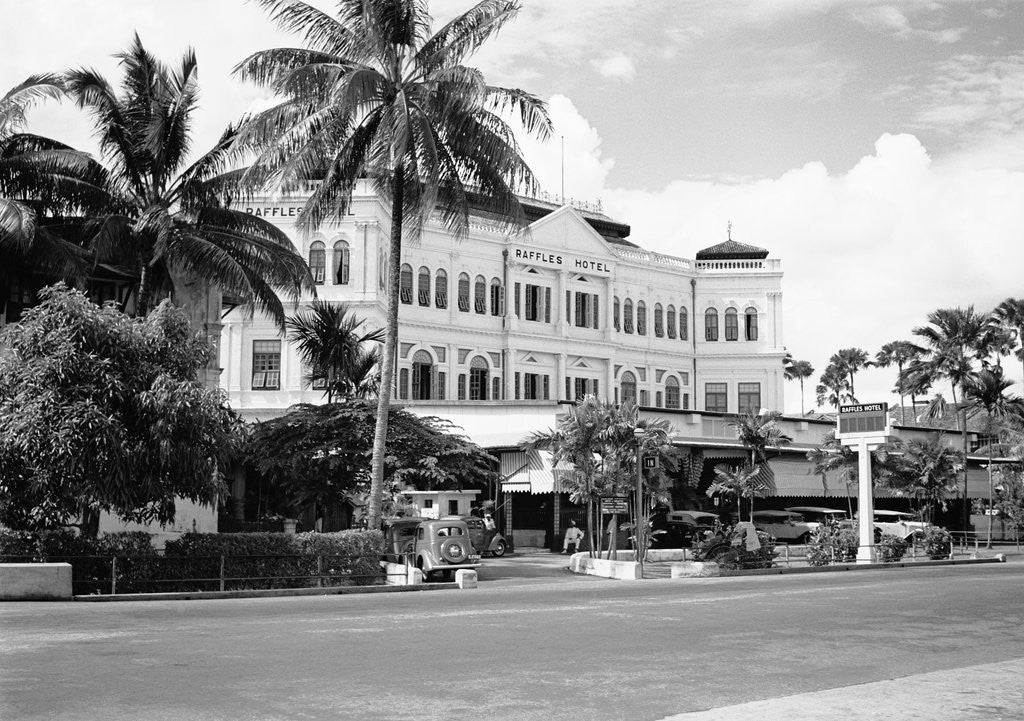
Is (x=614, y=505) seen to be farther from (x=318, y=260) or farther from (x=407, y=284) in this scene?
(x=407, y=284)

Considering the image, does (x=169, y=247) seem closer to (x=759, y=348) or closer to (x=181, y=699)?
(x=181, y=699)

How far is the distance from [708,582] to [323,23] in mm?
16496

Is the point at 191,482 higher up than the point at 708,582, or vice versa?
the point at 191,482

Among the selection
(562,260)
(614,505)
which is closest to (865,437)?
(614,505)

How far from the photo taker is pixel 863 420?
129ft

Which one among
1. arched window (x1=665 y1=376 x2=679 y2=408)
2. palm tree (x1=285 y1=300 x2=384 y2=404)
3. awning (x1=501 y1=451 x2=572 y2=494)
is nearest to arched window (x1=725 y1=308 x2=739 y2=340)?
arched window (x1=665 y1=376 x2=679 y2=408)

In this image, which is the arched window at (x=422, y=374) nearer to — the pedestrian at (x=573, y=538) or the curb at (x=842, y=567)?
the pedestrian at (x=573, y=538)

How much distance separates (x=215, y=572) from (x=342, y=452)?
11799 millimetres

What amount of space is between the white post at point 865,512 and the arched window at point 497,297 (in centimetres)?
2470

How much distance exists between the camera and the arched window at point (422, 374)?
55.9 metres

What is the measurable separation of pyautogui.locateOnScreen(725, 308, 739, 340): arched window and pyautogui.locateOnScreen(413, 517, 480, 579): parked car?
43.6 meters

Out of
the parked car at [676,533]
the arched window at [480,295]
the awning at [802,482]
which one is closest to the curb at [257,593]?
the parked car at [676,533]

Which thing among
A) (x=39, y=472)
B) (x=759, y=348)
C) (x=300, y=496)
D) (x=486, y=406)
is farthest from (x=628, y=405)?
(x=759, y=348)

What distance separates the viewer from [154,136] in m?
27.4
